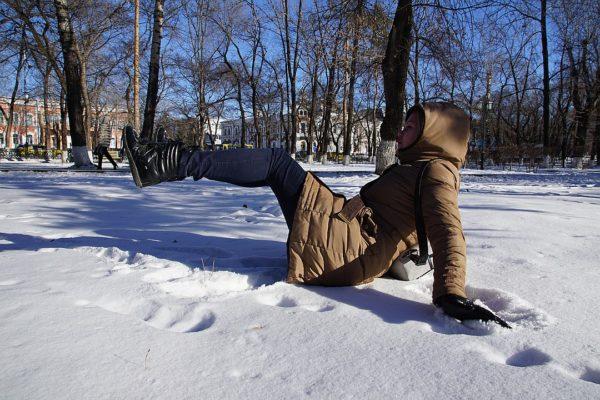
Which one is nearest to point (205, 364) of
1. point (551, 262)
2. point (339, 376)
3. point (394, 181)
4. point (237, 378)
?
point (237, 378)

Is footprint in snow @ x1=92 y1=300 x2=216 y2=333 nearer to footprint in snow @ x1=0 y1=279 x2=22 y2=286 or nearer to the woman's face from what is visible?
footprint in snow @ x1=0 y1=279 x2=22 y2=286

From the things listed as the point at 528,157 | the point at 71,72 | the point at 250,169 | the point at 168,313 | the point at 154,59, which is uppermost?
the point at 154,59

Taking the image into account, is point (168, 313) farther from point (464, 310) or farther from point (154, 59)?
point (154, 59)

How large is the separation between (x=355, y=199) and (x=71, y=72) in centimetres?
1257

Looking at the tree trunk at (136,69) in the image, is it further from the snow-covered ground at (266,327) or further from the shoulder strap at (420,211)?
the shoulder strap at (420,211)

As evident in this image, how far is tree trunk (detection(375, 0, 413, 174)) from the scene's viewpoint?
867cm

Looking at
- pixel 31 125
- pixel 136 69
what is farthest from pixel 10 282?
pixel 31 125

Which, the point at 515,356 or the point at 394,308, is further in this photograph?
the point at 394,308

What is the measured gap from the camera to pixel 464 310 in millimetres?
1466

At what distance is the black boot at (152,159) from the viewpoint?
1983 mm

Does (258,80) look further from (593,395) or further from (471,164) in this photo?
(593,395)

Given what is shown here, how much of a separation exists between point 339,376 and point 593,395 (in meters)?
0.66

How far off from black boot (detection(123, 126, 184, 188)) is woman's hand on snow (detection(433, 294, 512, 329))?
1.40 metres

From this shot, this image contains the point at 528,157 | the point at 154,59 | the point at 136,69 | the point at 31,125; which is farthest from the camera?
the point at 31,125
